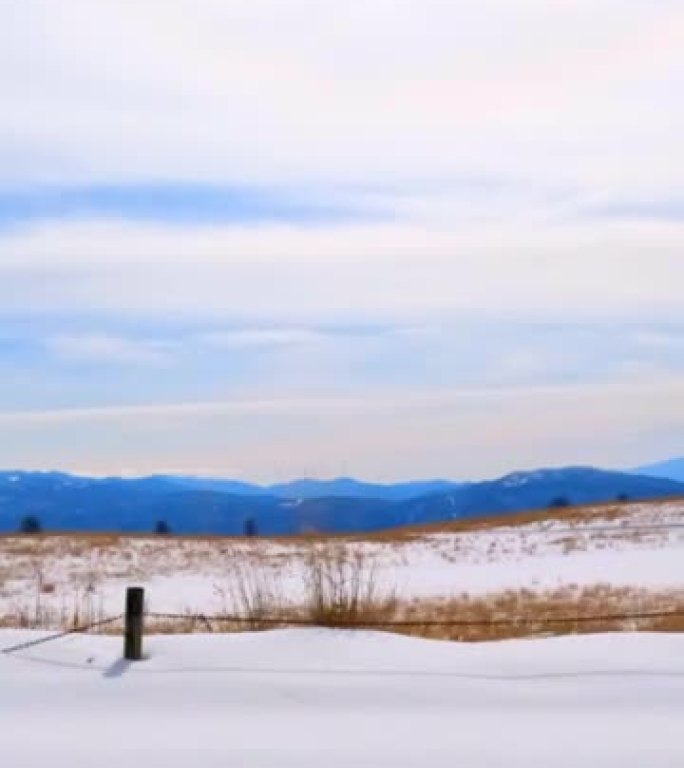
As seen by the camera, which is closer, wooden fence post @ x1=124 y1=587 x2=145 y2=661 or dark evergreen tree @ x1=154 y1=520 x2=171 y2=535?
wooden fence post @ x1=124 y1=587 x2=145 y2=661

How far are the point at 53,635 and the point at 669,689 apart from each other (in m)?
4.40

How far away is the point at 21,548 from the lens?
2839 cm

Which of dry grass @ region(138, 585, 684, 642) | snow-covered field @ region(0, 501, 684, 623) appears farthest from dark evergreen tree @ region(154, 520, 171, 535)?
dry grass @ region(138, 585, 684, 642)

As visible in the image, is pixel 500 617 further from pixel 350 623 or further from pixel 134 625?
pixel 134 625

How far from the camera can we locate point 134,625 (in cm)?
884

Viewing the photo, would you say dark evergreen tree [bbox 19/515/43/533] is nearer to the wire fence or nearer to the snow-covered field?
the snow-covered field

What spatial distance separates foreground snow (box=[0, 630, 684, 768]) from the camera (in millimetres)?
6871

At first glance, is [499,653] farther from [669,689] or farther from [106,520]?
[106,520]

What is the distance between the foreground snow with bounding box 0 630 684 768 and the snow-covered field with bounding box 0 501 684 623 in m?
7.02

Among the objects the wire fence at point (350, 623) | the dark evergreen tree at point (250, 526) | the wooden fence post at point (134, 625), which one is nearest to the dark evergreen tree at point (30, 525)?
the dark evergreen tree at point (250, 526)

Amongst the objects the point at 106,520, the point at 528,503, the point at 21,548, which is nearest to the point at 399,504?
the point at 528,503

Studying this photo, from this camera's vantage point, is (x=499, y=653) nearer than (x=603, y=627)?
Yes

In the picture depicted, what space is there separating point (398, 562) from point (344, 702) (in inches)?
734

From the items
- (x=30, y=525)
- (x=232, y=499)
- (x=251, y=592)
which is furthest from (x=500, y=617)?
(x=232, y=499)
